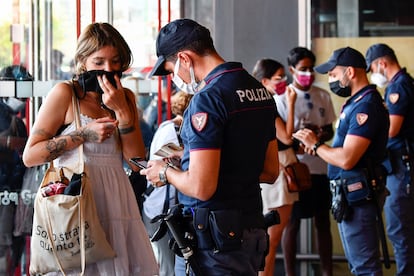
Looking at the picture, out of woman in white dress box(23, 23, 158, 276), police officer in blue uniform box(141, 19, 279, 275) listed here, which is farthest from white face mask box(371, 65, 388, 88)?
police officer in blue uniform box(141, 19, 279, 275)

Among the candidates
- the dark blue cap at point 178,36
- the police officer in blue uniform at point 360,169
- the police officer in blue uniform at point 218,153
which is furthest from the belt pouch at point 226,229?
the police officer in blue uniform at point 360,169

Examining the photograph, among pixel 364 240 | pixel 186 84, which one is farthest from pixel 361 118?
Result: pixel 186 84

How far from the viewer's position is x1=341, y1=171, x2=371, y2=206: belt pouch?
4965 mm

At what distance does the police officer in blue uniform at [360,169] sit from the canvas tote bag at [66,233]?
1.87 m

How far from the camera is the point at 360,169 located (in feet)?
16.4

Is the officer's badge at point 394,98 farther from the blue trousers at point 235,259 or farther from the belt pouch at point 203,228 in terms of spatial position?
the belt pouch at point 203,228

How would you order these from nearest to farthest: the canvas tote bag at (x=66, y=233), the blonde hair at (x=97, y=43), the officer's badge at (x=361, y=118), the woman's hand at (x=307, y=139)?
1. the canvas tote bag at (x=66, y=233)
2. the blonde hair at (x=97, y=43)
3. the officer's badge at (x=361, y=118)
4. the woman's hand at (x=307, y=139)

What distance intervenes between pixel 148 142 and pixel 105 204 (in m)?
2.56

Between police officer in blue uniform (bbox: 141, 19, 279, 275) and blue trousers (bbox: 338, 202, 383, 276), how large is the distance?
1.67 m

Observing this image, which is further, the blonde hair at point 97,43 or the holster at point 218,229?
the blonde hair at point 97,43

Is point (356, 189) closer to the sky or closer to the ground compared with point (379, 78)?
closer to the ground

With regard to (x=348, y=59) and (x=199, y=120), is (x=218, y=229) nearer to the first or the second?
(x=199, y=120)

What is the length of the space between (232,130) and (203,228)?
15.3 inches

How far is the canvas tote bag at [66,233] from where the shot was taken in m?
3.46
